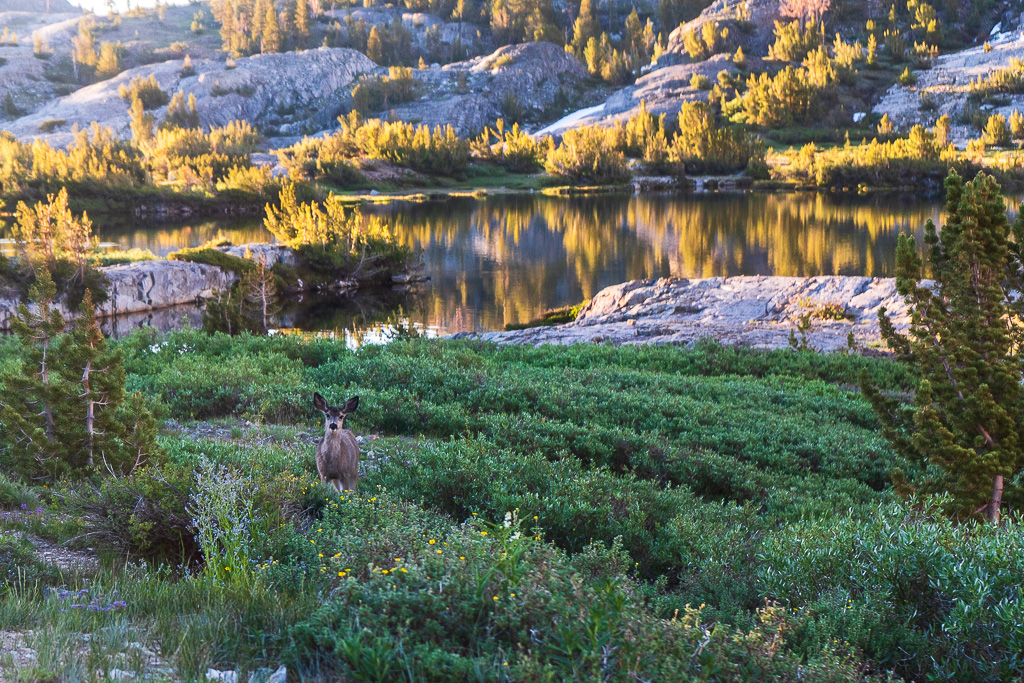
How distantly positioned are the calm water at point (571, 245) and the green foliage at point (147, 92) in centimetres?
7738

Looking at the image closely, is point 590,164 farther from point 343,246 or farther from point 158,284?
point 158,284

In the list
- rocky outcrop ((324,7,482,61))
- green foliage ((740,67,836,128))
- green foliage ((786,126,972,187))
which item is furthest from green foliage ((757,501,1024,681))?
rocky outcrop ((324,7,482,61))

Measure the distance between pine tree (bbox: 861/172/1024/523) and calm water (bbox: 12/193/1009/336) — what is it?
718 inches

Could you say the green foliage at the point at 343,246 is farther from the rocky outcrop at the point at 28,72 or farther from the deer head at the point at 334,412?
the rocky outcrop at the point at 28,72

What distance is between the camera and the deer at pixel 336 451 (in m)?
6.67

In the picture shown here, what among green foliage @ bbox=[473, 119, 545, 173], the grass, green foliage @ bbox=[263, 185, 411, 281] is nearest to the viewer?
the grass

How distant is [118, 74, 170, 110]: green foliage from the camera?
123m

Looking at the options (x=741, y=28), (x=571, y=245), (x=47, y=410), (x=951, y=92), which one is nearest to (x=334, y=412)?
(x=47, y=410)

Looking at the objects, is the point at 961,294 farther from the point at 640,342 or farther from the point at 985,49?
the point at 985,49

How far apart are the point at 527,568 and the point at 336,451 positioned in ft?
10.7

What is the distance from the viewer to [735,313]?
23.9 metres

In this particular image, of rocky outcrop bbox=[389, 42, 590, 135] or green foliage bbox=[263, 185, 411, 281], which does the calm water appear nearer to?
green foliage bbox=[263, 185, 411, 281]

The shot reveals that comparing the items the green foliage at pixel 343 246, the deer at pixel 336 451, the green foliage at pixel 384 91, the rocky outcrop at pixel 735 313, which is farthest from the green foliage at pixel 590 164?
the deer at pixel 336 451

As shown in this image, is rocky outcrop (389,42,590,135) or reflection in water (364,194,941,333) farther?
rocky outcrop (389,42,590,135)
